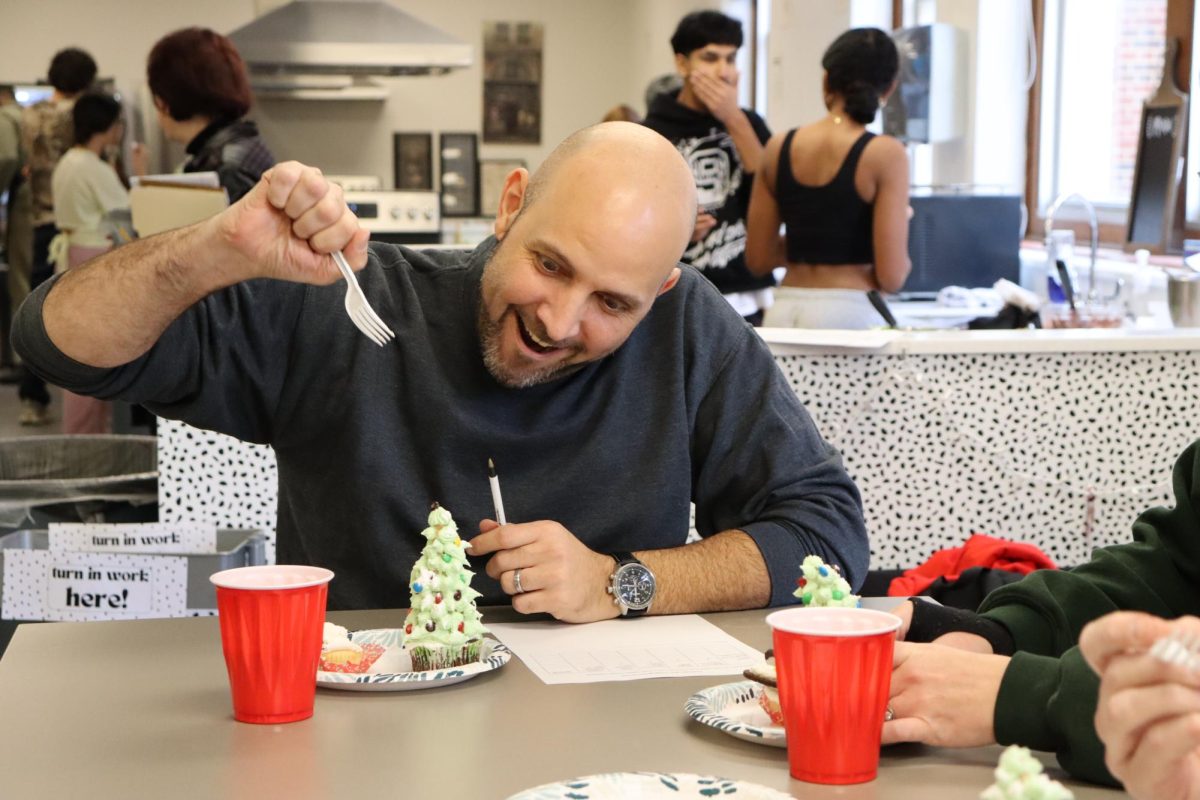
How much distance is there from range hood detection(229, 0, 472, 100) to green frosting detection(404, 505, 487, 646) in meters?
5.91

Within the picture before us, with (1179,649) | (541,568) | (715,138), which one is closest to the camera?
(1179,649)

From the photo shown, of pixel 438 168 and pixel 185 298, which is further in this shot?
pixel 438 168

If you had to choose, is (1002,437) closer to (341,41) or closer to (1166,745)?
(1166,745)

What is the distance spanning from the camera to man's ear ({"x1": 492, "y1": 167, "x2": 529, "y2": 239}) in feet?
5.63

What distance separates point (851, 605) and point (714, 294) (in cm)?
77

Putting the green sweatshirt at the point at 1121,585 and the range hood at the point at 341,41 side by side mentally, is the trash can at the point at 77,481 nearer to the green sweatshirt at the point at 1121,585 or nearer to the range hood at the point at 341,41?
the green sweatshirt at the point at 1121,585

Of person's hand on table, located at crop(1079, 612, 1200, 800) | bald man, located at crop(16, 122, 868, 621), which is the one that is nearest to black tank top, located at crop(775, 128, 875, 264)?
bald man, located at crop(16, 122, 868, 621)

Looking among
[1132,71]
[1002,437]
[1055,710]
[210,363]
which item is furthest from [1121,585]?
[1132,71]

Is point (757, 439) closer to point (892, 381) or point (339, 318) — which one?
point (339, 318)

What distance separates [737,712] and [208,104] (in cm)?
293

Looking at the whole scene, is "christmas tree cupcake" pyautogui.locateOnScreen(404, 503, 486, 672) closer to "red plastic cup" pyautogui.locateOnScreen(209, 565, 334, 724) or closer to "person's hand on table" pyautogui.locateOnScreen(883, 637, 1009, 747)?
"red plastic cup" pyautogui.locateOnScreen(209, 565, 334, 724)

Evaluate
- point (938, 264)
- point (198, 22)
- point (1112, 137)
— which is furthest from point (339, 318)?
point (198, 22)

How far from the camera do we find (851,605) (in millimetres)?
1151

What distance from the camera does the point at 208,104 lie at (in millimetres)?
3711
